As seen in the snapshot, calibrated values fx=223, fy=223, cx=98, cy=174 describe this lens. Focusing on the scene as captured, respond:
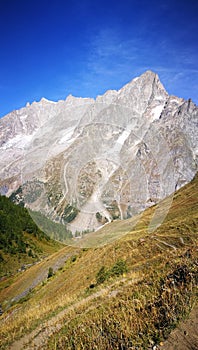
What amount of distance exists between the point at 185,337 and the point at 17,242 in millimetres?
113953

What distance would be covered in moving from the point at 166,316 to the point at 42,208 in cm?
346

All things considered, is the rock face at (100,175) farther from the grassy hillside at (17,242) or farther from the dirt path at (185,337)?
the grassy hillside at (17,242)

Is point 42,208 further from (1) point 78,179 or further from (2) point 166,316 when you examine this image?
(2) point 166,316

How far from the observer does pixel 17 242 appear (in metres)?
106

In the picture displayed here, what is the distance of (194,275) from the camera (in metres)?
5.57

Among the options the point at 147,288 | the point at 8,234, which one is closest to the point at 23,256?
the point at 8,234

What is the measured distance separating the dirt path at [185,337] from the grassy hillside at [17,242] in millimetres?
90887

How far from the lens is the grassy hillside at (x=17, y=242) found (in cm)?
9488

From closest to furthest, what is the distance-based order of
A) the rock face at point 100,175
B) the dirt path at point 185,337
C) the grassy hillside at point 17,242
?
the dirt path at point 185,337, the rock face at point 100,175, the grassy hillside at point 17,242

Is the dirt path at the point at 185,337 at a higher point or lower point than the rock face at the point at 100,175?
lower

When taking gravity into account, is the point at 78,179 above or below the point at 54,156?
below

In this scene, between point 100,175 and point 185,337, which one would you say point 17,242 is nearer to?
point 100,175

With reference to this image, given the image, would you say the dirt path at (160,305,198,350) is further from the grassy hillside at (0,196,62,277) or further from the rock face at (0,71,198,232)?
the grassy hillside at (0,196,62,277)

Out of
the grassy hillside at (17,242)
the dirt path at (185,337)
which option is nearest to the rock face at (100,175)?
the dirt path at (185,337)
